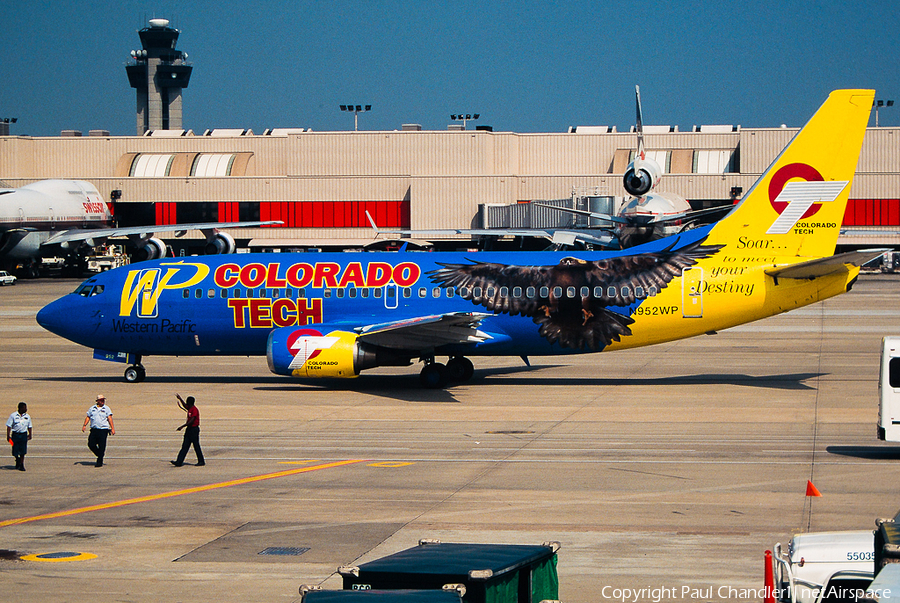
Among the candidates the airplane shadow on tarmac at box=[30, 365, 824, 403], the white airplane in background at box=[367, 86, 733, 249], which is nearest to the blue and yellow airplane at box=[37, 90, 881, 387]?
the airplane shadow on tarmac at box=[30, 365, 824, 403]

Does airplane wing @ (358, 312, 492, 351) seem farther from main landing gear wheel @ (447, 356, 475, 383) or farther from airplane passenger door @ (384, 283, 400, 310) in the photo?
main landing gear wheel @ (447, 356, 475, 383)

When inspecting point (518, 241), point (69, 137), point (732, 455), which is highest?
point (69, 137)

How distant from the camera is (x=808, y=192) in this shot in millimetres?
29672

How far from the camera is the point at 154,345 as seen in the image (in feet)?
107

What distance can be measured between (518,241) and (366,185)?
19.0 m

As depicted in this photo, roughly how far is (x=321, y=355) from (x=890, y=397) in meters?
16.0

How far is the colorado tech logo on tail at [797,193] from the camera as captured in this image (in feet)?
97.0

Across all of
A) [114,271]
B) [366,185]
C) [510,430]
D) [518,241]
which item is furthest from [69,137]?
[510,430]

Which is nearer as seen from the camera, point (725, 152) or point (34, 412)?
point (34, 412)

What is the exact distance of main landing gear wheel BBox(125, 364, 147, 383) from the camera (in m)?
33.2

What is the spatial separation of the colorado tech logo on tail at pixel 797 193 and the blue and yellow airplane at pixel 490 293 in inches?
1.3

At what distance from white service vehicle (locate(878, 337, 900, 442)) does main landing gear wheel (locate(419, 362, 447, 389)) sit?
1467cm

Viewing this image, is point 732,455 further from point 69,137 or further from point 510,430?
point 69,137

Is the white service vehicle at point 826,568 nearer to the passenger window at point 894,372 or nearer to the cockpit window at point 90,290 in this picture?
the passenger window at point 894,372
